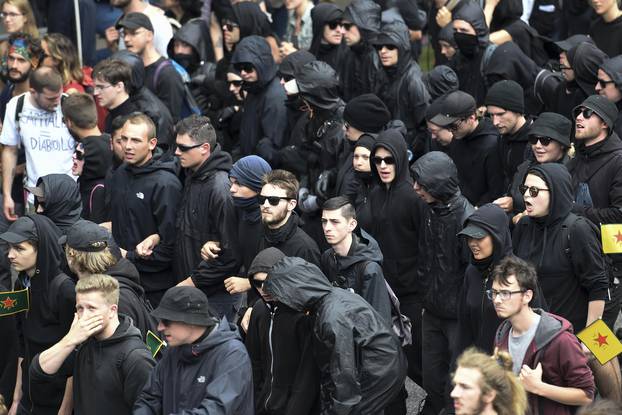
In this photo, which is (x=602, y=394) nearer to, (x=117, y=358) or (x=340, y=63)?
(x=117, y=358)

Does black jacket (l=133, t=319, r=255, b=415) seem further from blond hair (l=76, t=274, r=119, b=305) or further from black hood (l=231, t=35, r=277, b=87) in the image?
black hood (l=231, t=35, r=277, b=87)

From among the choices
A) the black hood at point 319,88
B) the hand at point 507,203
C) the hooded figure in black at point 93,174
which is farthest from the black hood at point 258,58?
the hand at point 507,203

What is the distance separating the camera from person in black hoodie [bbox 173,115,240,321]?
956 centimetres

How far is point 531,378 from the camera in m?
7.03

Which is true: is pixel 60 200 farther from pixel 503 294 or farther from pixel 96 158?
pixel 503 294

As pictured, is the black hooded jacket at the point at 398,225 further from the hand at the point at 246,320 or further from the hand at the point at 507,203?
the hand at the point at 246,320

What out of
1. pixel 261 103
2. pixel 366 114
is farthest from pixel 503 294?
pixel 261 103

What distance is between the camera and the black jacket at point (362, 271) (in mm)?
8258

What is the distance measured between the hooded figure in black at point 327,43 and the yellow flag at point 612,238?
4.89 metres

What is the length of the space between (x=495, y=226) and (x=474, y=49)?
165 inches

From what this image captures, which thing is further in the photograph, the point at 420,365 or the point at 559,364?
the point at 420,365

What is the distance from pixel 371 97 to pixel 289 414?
3396 mm

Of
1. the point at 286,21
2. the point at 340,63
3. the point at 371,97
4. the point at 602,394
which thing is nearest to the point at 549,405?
the point at 602,394

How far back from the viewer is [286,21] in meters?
15.2
